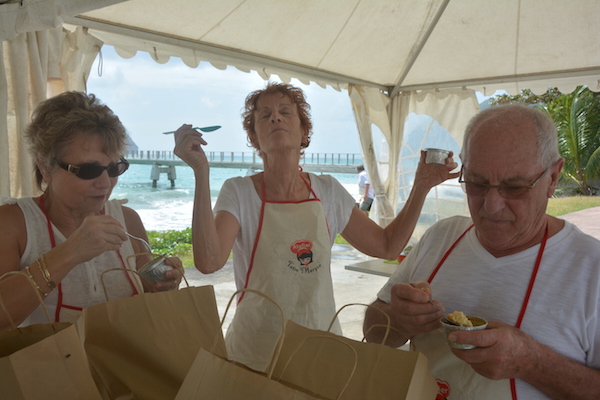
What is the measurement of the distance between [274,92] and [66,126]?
92cm

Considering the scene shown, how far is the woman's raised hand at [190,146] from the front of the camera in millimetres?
1763

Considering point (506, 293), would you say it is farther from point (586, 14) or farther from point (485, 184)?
point (586, 14)

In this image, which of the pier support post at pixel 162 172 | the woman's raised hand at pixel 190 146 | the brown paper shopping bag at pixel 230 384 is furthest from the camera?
the pier support post at pixel 162 172

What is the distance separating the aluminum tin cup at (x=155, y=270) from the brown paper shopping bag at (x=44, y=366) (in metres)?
0.41

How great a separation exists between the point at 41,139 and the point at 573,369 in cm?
179

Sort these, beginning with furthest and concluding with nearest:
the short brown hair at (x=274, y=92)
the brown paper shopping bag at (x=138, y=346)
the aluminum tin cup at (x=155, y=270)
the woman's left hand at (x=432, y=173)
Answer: the short brown hair at (x=274, y=92), the woman's left hand at (x=432, y=173), the aluminum tin cup at (x=155, y=270), the brown paper shopping bag at (x=138, y=346)

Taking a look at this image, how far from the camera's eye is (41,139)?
171cm

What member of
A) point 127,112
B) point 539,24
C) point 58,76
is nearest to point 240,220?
point 58,76

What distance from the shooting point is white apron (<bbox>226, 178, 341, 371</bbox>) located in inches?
76.8

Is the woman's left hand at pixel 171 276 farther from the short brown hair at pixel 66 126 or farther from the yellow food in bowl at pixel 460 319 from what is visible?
the yellow food in bowl at pixel 460 319

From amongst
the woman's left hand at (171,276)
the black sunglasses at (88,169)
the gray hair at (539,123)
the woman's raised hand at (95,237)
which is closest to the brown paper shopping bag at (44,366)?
the woman's raised hand at (95,237)

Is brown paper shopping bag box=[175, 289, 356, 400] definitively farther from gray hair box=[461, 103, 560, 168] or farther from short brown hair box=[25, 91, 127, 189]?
short brown hair box=[25, 91, 127, 189]

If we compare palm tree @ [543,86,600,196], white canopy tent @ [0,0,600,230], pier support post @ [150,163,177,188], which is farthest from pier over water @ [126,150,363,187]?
palm tree @ [543,86,600,196]

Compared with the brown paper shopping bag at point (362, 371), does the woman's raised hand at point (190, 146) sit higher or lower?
higher
